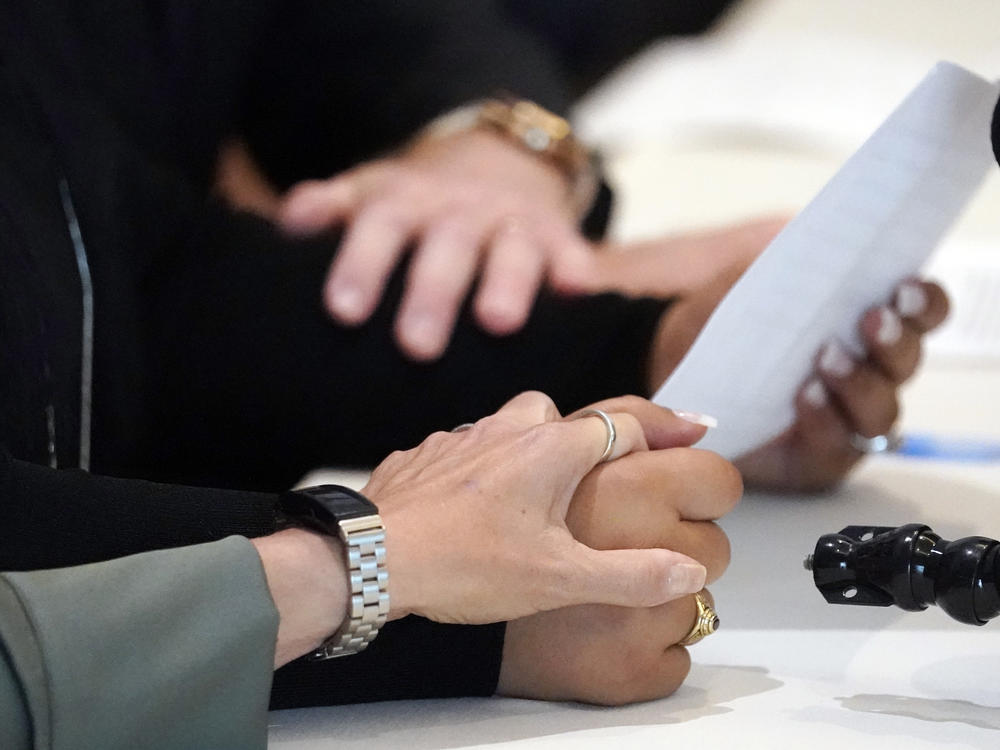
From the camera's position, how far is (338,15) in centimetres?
129

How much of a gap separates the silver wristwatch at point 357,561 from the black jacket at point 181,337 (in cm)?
4

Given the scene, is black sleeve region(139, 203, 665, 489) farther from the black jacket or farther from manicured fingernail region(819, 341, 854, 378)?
manicured fingernail region(819, 341, 854, 378)

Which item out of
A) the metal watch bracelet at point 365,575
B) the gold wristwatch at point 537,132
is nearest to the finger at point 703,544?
the metal watch bracelet at point 365,575

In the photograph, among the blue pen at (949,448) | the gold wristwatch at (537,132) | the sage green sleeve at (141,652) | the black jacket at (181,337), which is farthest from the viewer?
the gold wristwatch at (537,132)

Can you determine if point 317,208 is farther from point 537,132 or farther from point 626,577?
point 626,577

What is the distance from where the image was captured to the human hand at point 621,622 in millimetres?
509

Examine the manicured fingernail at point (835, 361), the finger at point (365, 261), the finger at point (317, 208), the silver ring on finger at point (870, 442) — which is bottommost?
the silver ring on finger at point (870, 442)

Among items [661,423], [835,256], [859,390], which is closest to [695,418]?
[661,423]

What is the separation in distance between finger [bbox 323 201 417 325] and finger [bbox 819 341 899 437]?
1.02 ft

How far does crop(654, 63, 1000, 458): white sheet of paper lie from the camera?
0.58m

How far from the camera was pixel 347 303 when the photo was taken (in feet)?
2.66

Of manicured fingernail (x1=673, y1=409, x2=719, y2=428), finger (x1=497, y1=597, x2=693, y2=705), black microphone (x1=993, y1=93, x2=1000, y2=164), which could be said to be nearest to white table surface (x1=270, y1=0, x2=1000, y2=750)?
finger (x1=497, y1=597, x2=693, y2=705)

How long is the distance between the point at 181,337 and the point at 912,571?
527 millimetres

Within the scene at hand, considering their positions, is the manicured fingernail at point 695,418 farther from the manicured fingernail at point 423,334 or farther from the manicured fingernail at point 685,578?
the manicured fingernail at point 423,334
